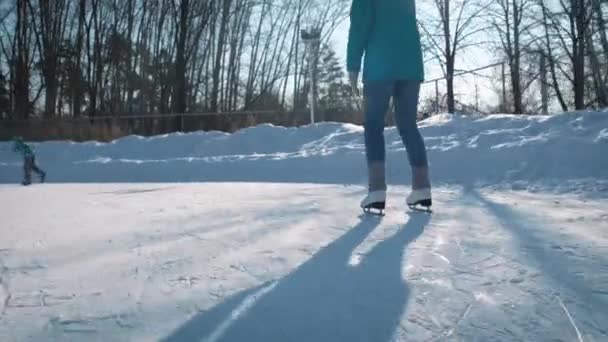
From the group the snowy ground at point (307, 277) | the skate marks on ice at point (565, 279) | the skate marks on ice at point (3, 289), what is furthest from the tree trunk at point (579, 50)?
the skate marks on ice at point (3, 289)

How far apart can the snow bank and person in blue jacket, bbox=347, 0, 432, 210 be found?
1.58m

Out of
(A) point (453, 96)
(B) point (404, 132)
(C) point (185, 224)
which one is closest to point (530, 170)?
(B) point (404, 132)

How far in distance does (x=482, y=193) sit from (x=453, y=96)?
33.4ft

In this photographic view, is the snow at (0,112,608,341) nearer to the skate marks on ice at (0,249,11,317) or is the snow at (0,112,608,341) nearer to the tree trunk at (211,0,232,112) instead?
the skate marks on ice at (0,249,11,317)

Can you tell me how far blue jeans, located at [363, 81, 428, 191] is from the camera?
264cm

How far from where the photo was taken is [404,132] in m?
2.73

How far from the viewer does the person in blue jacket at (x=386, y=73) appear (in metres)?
2.61

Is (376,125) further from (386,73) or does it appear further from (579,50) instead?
(579,50)

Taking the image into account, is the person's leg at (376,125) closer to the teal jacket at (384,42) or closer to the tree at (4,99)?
the teal jacket at (384,42)

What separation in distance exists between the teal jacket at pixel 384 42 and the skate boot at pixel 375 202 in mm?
644

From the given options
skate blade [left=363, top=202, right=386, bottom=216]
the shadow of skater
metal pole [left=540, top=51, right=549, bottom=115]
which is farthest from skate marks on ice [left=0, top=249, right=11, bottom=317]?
metal pole [left=540, top=51, right=549, bottom=115]

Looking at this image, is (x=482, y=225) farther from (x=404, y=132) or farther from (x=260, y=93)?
(x=260, y=93)

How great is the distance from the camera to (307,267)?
58.6 inches

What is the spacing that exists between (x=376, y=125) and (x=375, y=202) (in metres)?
0.46
